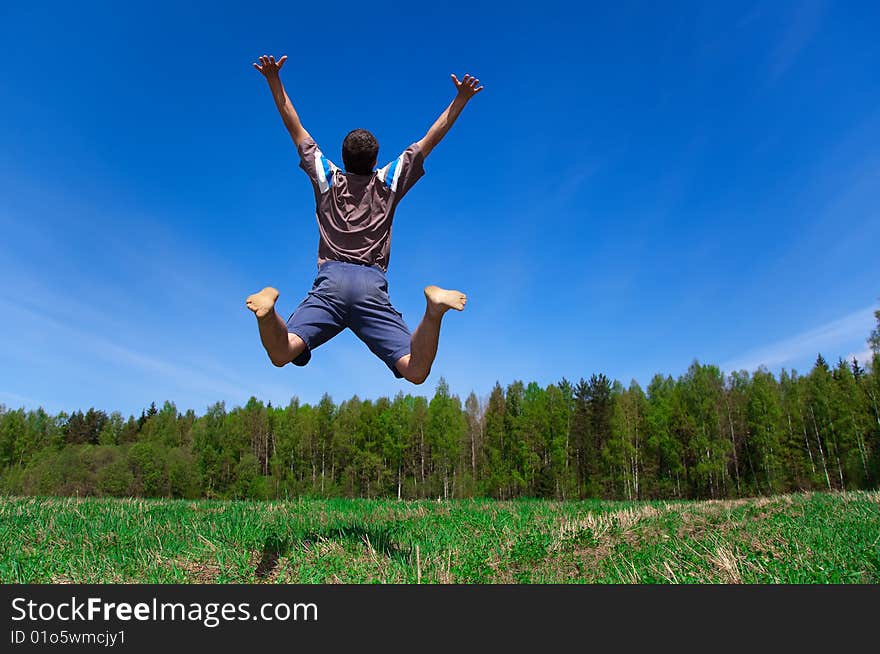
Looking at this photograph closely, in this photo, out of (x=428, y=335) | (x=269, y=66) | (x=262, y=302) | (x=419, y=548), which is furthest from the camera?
(x=419, y=548)

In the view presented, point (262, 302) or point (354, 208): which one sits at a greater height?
point (354, 208)

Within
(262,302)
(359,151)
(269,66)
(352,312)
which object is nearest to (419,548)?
(352,312)

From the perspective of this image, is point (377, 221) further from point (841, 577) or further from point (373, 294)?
point (841, 577)

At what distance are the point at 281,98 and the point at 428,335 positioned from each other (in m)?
2.44

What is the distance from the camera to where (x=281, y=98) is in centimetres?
443

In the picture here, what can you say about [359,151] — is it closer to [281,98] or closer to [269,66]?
[281,98]

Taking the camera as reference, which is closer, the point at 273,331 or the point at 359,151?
the point at 273,331

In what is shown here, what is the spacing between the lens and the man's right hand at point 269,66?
4.33m

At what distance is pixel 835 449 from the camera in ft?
135

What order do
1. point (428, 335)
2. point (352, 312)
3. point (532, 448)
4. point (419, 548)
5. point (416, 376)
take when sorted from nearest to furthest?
point (428, 335) → point (416, 376) → point (352, 312) → point (419, 548) → point (532, 448)

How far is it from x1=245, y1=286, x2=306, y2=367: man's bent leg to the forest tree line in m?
36.6

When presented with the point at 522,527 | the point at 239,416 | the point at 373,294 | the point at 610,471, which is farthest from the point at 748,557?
the point at 239,416

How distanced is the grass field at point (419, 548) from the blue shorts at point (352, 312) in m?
1.78
